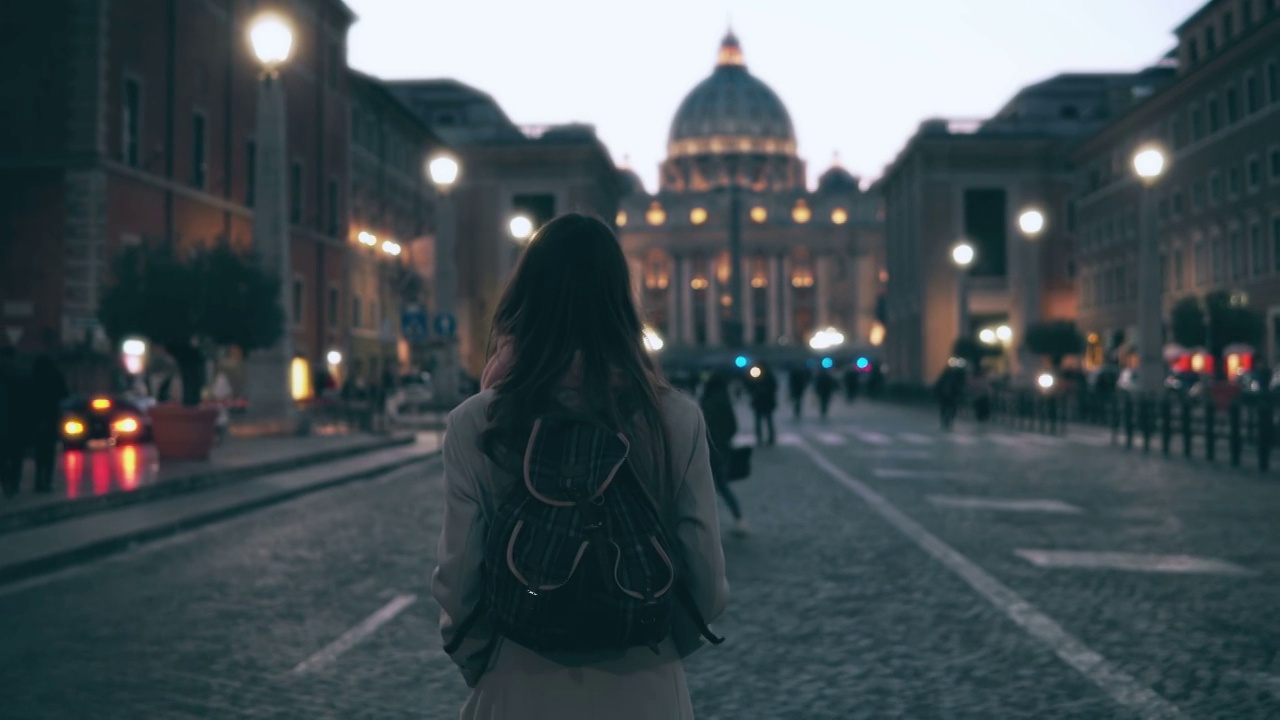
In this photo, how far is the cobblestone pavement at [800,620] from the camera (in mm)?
6441

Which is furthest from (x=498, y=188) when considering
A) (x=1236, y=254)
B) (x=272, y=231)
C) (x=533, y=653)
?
(x=533, y=653)

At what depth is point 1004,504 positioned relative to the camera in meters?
15.8

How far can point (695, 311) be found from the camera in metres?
162

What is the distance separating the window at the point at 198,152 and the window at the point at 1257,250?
98.1 ft

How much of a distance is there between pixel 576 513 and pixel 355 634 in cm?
566

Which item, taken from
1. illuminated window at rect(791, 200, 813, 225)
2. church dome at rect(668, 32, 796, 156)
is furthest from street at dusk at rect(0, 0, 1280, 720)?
church dome at rect(668, 32, 796, 156)

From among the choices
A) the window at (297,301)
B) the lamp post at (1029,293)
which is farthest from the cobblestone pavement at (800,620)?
the lamp post at (1029,293)

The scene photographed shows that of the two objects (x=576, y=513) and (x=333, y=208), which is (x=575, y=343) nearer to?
(x=576, y=513)


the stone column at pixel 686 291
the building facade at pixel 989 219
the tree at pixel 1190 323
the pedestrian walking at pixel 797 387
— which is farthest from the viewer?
the stone column at pixel 686 291

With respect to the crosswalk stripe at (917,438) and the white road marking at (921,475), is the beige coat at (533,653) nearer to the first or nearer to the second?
the white road marking at (921,475)

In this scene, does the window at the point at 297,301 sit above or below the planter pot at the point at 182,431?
above

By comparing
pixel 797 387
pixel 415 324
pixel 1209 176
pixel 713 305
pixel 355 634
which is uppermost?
pixel 713 305

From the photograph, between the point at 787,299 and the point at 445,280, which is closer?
the point at 445,280

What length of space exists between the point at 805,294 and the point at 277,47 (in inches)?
5449
